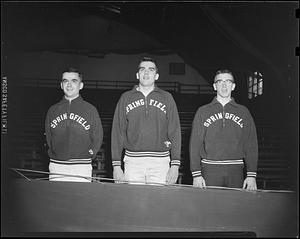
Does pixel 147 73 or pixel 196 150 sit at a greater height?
pixel 147 73

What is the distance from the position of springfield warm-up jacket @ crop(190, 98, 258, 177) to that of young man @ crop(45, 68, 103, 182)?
0.38 m

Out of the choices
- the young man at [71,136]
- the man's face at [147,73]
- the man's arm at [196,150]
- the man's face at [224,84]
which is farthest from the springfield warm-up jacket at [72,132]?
the man's face at [224,84]

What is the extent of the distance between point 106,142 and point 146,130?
170 millimetres

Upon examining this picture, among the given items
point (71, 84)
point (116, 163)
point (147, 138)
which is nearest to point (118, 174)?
point (116, 163)

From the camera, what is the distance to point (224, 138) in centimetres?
183

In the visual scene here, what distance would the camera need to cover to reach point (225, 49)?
1.89 meters

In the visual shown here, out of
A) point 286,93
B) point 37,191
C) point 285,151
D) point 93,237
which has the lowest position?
point 93,237

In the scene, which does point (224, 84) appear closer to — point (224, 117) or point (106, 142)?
point (224, 117)

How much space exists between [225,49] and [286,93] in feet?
0.97

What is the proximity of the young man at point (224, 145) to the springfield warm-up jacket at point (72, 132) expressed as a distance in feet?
1.27

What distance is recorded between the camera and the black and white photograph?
68.9 inches

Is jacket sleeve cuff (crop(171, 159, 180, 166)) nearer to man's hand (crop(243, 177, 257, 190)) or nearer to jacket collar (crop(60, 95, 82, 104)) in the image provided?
man's hand (crop(243, 177, 257, 190))

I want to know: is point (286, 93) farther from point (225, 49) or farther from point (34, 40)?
point (34, 40)

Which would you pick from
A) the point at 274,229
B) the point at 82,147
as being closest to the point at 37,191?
the point at 82,147
